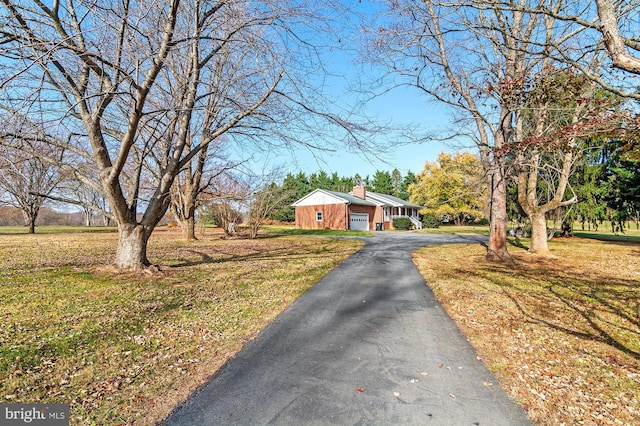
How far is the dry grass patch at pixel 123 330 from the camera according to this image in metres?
2.76

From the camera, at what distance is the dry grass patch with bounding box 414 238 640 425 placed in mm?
2785

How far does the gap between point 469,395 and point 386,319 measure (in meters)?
2.09

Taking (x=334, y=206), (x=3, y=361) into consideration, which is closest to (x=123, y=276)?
(x=3, y=361)

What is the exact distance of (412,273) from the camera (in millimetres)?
8617

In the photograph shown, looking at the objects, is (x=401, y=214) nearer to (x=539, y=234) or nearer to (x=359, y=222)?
(x=359, y=222)

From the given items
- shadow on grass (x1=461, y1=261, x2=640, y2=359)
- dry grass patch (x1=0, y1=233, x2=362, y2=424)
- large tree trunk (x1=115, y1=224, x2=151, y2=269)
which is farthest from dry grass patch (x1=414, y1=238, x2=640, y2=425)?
large tree trunk (x1=115, y1=224, x2=151, y2=269)

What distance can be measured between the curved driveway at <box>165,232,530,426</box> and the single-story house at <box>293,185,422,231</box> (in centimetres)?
2661

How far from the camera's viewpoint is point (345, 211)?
103 feet

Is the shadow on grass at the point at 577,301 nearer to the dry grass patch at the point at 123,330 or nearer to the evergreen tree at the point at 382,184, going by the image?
the dry grass patch at the point at 123,330

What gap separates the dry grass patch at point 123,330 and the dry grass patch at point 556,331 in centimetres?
308

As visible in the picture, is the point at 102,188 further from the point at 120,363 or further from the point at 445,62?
the point at 445,62

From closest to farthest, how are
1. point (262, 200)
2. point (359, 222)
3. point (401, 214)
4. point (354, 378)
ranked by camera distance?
point (354, 378)
point (262, 200)
point (359, 222)
point (401, 214)

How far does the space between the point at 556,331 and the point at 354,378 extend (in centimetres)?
344

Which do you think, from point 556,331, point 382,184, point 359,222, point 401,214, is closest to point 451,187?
point 401,214
